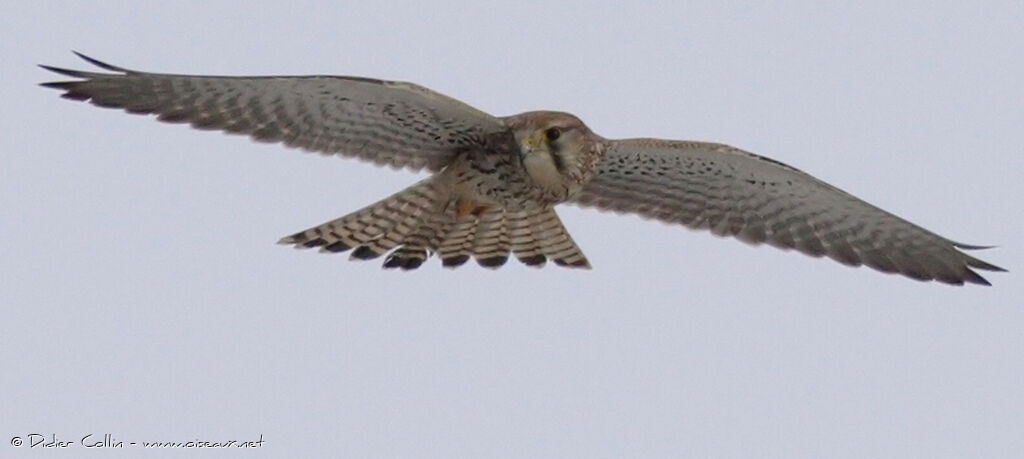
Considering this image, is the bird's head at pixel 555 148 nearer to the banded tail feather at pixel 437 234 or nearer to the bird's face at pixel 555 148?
the bird's face at pixel 555 148

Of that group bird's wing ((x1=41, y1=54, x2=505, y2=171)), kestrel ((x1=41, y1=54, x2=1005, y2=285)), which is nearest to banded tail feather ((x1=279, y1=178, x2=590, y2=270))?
kestrel ((x1=41, y1=54, x2=1005, y2=285))

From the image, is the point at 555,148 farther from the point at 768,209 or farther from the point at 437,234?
the point at 768,209

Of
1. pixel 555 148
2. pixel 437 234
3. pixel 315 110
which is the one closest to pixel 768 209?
pixel 555 148

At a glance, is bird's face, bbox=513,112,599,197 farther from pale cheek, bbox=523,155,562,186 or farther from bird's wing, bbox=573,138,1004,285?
bird's wing, bbox=573,138,1004,285

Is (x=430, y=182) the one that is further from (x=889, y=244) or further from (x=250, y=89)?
(x=889, y=244)

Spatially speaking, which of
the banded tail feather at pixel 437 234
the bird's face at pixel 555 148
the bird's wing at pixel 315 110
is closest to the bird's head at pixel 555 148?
the bird's face at pixel 555 148

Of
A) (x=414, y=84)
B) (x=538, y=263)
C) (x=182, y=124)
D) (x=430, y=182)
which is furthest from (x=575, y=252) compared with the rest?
(x=182, y=124)
